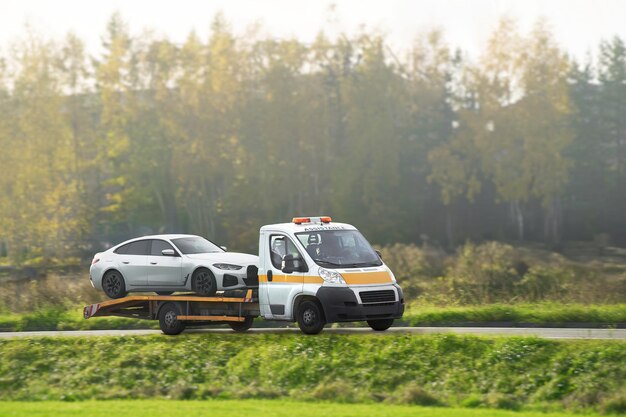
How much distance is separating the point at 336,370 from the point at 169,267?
4.77m

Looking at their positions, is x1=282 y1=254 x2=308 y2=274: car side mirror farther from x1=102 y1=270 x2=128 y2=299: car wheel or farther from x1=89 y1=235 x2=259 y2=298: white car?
x1=102 y1=270 x2=128 y2=299: car wheel

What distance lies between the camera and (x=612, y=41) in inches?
4016

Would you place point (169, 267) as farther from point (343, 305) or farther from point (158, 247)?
point (343, 305)

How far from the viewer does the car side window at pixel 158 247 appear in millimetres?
22547

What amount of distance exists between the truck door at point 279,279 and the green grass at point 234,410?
3.02 meters

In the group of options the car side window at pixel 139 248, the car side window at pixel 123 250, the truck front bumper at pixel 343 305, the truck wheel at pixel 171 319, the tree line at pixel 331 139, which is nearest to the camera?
the truck front bumper at pixel 343 305

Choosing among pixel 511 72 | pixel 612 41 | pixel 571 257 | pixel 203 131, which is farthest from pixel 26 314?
pixel 612 41

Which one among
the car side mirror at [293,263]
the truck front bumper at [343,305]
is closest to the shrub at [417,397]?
the truck front bumper at [343,305]

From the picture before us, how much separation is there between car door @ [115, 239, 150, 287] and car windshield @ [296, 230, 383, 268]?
368 cm

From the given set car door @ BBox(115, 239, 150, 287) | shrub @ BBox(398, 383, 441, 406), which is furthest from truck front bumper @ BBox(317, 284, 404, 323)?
car door @ BBox(115, 239, 150, 287)

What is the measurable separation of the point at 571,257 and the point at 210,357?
54.3m

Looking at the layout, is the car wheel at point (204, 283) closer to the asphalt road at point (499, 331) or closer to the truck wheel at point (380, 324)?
the asphalt road at point (499, 331)

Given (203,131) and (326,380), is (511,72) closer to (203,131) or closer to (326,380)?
(203,131)

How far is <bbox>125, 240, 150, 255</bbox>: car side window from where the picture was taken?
22812mm
